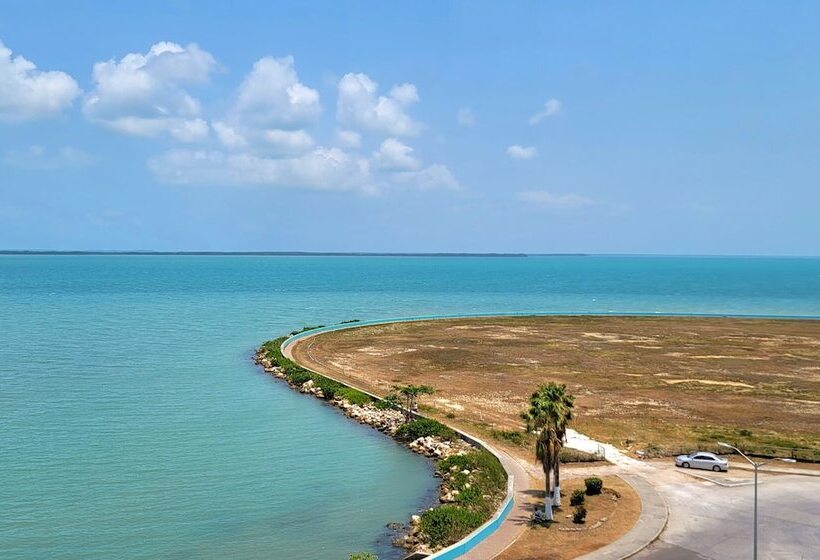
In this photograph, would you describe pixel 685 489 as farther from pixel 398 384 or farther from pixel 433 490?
pixel 398 384

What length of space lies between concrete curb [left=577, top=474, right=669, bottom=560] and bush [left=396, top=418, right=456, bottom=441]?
1440 cm

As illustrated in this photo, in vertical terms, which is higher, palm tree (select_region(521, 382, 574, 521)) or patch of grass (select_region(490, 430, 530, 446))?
palm tree (select_region(521, 382, 574, 521))

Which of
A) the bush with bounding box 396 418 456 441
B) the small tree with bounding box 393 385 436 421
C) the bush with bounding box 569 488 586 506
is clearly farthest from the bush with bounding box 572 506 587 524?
the small tree with bounding box 393 385 436 421

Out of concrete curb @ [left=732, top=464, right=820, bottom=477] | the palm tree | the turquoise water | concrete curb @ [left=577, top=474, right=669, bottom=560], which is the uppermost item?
the palm tree

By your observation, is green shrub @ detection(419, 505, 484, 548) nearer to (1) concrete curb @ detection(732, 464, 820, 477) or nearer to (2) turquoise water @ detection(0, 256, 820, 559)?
(2) turquoise water @ detection(0, 256, 820, 559)

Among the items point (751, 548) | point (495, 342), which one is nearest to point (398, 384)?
point (495, 342)

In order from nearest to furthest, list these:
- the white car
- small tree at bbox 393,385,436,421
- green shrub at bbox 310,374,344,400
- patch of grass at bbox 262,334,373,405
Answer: the white car → small tree at bbox 393,385,436,421 → patch of grass at bbox 262,334,373,405 → green shrub at bbox 310,374,344,400

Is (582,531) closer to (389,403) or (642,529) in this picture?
(642,529)

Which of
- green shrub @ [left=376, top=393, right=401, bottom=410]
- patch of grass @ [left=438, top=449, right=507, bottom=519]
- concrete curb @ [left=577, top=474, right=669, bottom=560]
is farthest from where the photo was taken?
green shrub @ [left=376, top=393, right=401, bottom=410]

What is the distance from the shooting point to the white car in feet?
135

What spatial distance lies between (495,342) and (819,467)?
184ft

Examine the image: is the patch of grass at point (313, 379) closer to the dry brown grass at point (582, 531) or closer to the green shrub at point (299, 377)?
the green shrub at point (299, 377)

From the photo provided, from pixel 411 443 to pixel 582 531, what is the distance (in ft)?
59.7

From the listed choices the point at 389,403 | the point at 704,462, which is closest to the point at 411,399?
the point at 389,403
